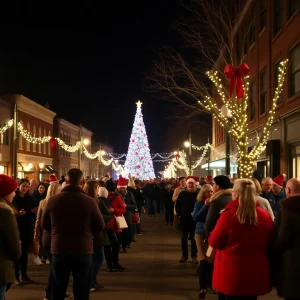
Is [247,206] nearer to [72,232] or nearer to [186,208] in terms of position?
[72,232]

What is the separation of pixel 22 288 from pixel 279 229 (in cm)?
590

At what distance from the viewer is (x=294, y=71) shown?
19.8 m

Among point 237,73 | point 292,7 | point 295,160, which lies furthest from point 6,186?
point 292,7

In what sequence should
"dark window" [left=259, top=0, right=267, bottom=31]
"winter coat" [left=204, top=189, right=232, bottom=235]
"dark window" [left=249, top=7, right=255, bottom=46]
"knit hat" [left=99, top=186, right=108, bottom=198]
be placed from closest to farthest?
"winter coat" [left=204, top=189, right=232, bottom=235] < "knit hat" [left=99, top=186, right=108, bottom=198] < "dark window" [left=259, top=0, right=267, bottom=31] < "dark window" [left=249, top=7, right=255, bottom=46]

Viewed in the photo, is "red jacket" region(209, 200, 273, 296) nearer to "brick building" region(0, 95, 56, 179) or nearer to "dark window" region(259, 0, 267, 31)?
"dark window" region(259, 0, 267, 31)

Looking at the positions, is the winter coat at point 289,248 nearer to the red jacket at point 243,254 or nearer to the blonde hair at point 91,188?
the red jacket at point 243,254

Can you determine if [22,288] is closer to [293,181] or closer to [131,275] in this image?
[131,275]

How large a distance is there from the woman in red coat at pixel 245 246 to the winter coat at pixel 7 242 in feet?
6.40

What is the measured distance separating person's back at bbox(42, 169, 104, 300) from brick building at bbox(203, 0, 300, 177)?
14.7 m

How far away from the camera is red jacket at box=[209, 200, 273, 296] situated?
4.93 m

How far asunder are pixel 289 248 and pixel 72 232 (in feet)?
8.30

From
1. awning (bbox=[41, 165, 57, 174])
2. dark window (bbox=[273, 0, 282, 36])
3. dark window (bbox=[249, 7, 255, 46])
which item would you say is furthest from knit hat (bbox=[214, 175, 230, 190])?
awning (bbox=[41, 165, 57, 174])

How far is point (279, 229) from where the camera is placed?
493 cm

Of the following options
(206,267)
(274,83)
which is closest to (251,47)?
(274,83)
